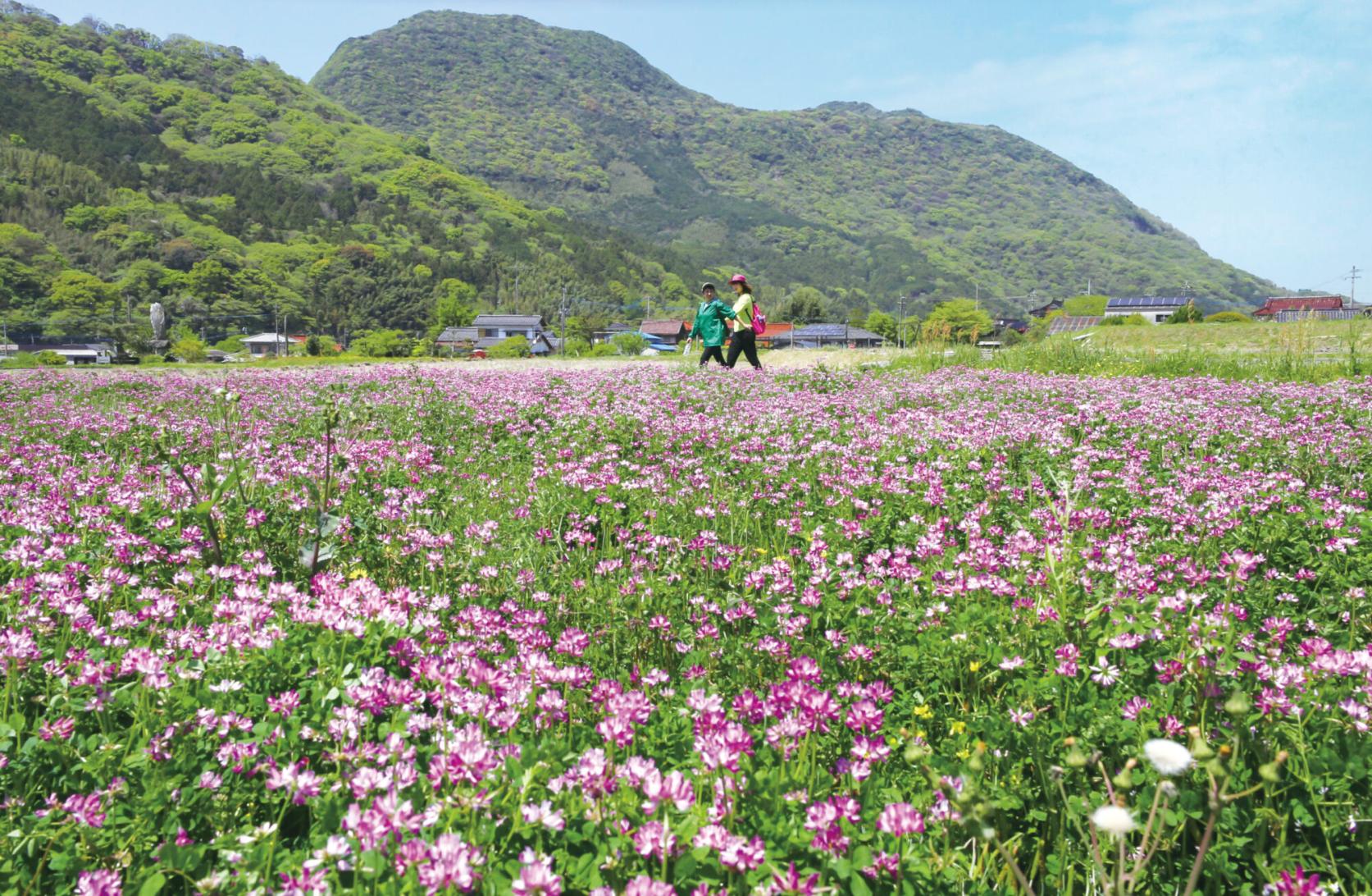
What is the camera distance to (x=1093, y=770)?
8.52ft

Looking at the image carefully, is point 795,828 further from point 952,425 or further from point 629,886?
point 952,425

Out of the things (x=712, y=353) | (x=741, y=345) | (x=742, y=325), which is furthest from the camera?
(x=712, y=353)

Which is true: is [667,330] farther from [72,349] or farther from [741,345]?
[741,345]

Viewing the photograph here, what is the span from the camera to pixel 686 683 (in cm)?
277

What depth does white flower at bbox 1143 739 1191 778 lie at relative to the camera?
1.36 meters

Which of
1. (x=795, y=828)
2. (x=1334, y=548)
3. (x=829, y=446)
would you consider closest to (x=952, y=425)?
(x=829, y=446)

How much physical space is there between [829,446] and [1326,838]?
→ 540cm

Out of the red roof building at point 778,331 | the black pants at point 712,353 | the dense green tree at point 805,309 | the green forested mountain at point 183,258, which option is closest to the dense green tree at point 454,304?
the green forested mountain at point 183,258

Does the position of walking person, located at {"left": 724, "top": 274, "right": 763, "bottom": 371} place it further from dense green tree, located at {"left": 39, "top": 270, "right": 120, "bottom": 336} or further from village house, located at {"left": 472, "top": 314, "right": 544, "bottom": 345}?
village house, located at {"left": 472, "top": 314, "right": 544, "bottom": 345}

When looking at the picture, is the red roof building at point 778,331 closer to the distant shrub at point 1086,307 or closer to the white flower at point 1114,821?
the distant shrub at point 1086,307

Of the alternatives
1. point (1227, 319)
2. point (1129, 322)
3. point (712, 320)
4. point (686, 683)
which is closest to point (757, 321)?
point (712, 320)

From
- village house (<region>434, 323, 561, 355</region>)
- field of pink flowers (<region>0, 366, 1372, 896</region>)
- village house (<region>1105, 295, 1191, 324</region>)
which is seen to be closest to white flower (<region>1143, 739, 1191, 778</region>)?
field of pink flowers (<region>0, 366, 1372, 896</region>)

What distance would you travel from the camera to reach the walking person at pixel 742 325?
19234 mm

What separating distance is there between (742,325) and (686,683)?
56.4ft
